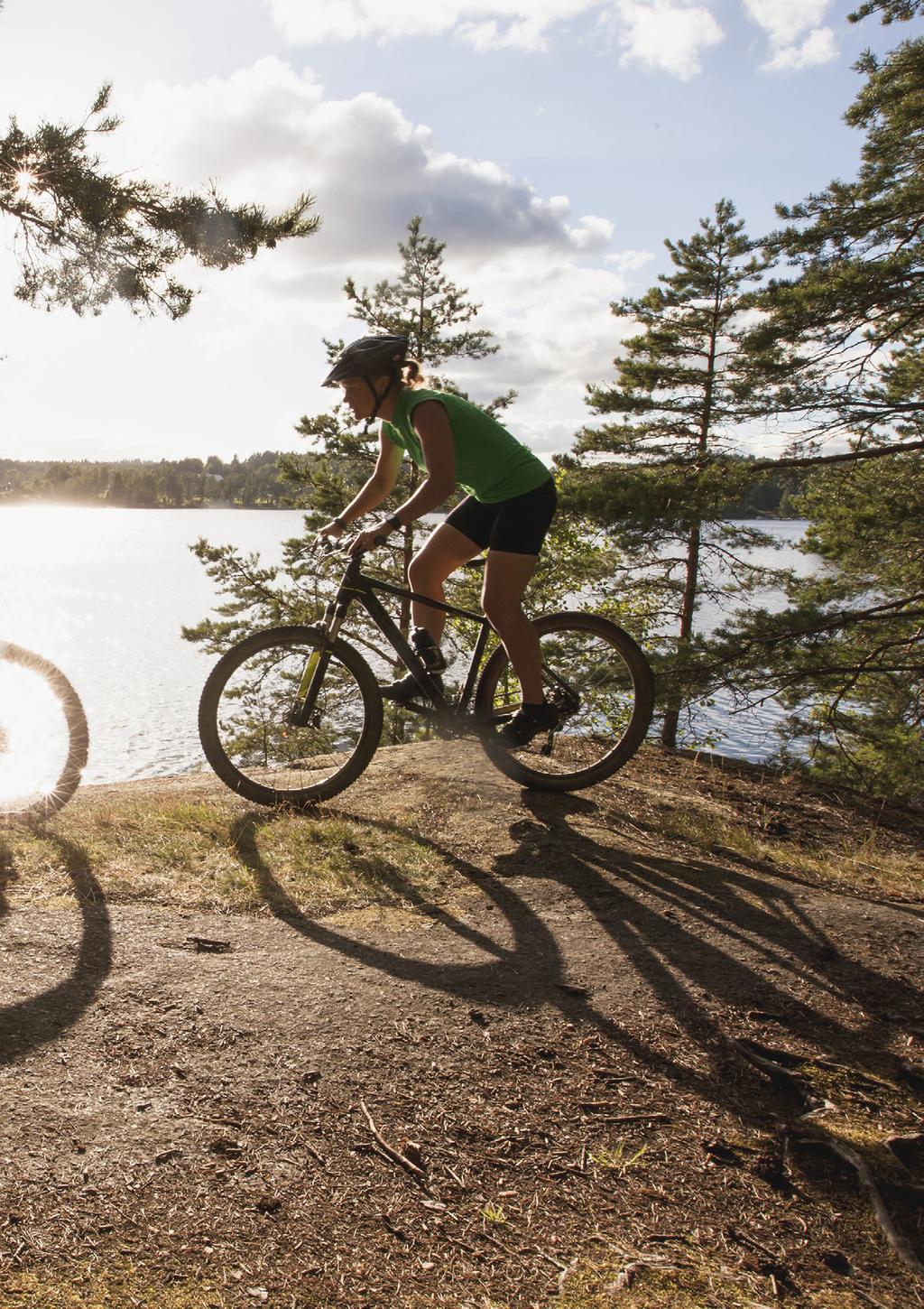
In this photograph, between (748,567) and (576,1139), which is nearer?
(576,1139)

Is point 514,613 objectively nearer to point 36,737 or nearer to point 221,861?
point 221,861

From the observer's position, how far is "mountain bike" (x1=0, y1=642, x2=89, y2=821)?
4.47 meters

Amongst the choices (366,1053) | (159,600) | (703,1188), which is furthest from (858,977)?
(159,600)

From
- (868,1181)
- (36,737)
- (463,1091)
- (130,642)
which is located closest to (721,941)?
(868,1181)

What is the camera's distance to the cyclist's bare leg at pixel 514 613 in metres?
4.62

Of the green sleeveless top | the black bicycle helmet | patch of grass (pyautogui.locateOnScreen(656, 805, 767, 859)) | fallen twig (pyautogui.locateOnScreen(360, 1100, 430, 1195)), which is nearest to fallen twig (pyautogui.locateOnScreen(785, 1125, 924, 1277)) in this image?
fallen twig (pyautogui.locateOnScreen(360, 1100, 430, 1195))

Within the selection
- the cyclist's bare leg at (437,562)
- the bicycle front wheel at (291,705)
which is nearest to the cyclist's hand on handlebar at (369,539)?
the cyclist's bare leg at (437,562)

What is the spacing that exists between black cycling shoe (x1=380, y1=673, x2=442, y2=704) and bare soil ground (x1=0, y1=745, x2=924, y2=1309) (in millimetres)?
1208

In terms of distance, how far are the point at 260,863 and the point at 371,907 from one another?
683 millimetres

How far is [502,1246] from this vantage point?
68.6 inches

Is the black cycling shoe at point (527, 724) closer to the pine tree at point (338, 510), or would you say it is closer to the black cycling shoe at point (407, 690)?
the black cycling shoe at point (407, 690)

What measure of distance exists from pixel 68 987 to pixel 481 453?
10.4 ft

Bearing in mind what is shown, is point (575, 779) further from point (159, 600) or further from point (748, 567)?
point (159, 600)

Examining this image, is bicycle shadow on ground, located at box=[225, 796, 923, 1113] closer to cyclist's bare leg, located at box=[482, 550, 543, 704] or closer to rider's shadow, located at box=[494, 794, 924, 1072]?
rider's shadow, located at box=[494, 794, 924, 1072]
